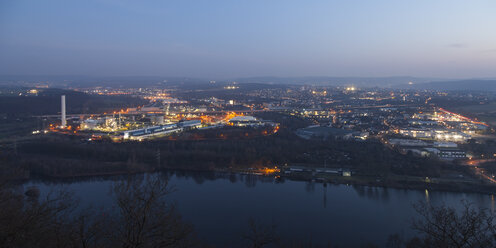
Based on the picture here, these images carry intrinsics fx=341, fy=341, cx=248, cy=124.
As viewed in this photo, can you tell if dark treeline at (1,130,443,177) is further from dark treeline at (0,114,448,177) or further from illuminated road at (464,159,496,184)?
illuminated road at (464,159,496,184)

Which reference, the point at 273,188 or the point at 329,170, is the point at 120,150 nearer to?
the point at 273,188

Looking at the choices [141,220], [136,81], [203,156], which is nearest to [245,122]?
[203,156]

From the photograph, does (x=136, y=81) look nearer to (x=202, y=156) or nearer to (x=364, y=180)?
(x=202, y=156)

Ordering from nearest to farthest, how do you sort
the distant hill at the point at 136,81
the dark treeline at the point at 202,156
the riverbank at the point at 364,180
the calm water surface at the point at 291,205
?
the calm water surface at the point at 291,205
the riverbank at the point at 364,180
the dark treeline at the point at 202,156
the distant hill at the point at 136,81

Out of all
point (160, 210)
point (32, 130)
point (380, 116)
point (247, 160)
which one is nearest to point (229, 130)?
point (247, 160)

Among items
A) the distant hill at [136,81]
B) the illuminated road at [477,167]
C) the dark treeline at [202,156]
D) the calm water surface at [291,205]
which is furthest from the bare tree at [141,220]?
the distant hill at [136,81]

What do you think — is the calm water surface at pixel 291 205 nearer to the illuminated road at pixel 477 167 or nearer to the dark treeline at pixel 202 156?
the dark treeline at pixel 202 156

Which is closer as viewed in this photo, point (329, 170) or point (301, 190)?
point (301, 190)

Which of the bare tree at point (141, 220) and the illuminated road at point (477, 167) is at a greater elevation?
the bare tree at point (141, 220)
